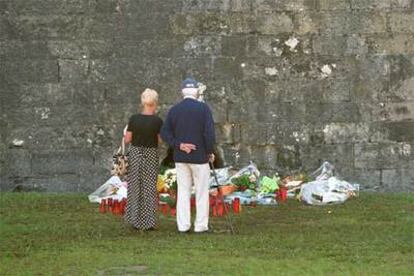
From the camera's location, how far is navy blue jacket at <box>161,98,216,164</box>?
9.03 m

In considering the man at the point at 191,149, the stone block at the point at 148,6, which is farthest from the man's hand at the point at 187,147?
the stone block at the point at 148,6

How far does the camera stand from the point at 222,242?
8.52 metres

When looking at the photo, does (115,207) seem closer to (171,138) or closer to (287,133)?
(171,138)

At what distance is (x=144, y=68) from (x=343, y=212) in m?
3.43

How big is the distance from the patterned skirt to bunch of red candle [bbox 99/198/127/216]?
1.26 metres

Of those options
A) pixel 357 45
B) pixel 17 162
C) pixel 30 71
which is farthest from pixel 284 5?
pixel 17 162

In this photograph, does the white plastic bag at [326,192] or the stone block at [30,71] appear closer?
the white plastic bag at [326,192]

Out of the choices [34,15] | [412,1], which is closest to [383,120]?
[412,1]

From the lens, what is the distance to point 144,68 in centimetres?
1209

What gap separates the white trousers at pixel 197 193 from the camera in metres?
9.09

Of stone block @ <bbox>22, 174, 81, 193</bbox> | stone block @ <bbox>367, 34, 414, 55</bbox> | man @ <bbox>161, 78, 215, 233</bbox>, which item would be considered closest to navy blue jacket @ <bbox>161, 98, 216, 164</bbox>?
man @ <bbox>161, 78, 215, 233</bbox>

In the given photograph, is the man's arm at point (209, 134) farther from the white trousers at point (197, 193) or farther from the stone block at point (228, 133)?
the stone block at point (228, 133)

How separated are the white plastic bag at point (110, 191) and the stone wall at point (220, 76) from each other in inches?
19.4

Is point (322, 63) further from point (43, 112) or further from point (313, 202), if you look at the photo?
point (43, 112)
